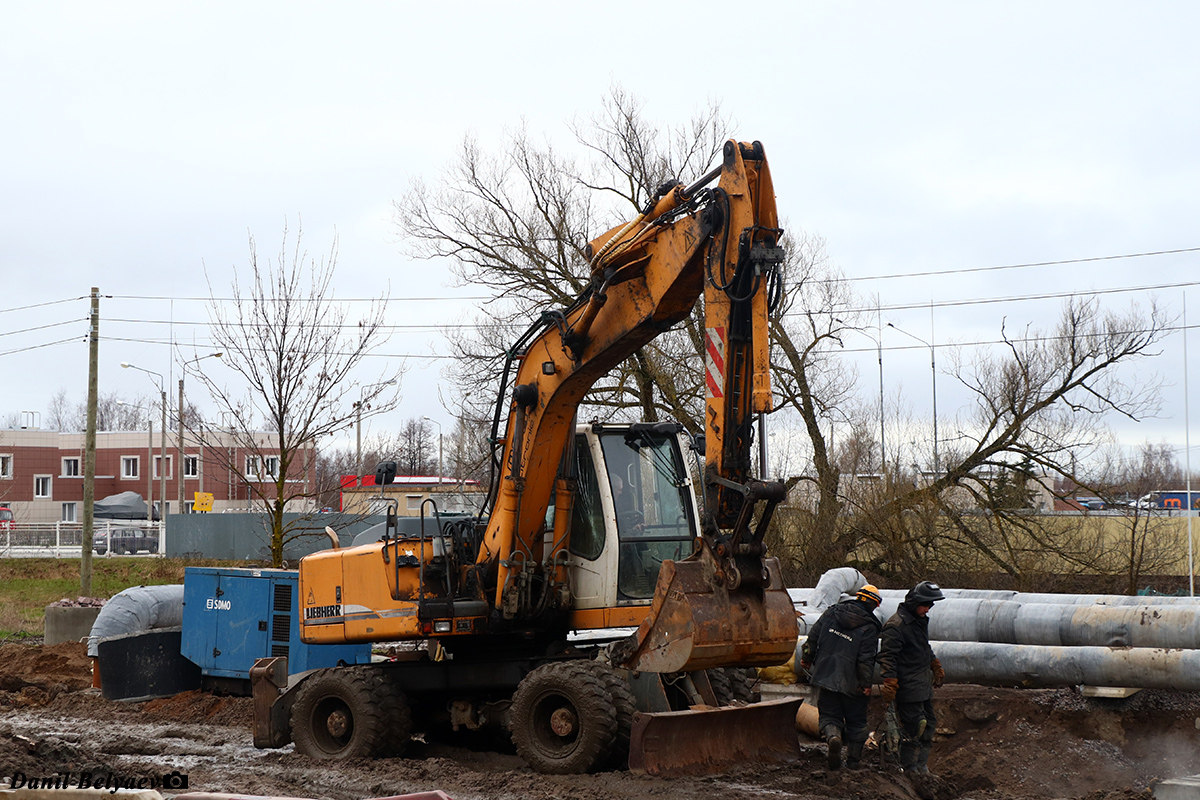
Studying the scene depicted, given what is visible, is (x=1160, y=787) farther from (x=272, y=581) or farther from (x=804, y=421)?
(x=804, y=421)

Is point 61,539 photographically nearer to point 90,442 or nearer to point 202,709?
point 90,442

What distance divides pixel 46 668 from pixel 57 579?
55.1 ft

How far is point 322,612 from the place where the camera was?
10.4 meters

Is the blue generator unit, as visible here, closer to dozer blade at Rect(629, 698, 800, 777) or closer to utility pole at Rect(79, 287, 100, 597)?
dozer blade at Rect(629, 698, 800, 777)

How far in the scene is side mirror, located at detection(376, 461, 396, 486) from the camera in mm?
10422

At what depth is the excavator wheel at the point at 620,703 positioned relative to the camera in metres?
8.40

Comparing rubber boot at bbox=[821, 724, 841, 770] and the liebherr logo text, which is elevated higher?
the liebherr logo text

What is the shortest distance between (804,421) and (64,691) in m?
14.6

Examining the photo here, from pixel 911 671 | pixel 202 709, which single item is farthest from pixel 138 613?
pixel 911 671

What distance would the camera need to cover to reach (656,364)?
22.4m

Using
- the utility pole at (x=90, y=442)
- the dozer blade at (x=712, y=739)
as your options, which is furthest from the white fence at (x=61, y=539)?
the dozer blade at (x=712, y=739)

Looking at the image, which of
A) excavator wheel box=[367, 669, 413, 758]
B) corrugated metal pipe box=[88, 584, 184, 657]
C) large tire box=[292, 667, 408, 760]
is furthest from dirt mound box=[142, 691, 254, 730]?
excavator wheel box=[367, 669, 413, 758]

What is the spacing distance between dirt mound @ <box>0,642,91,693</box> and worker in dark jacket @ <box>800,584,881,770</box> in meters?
9.89
